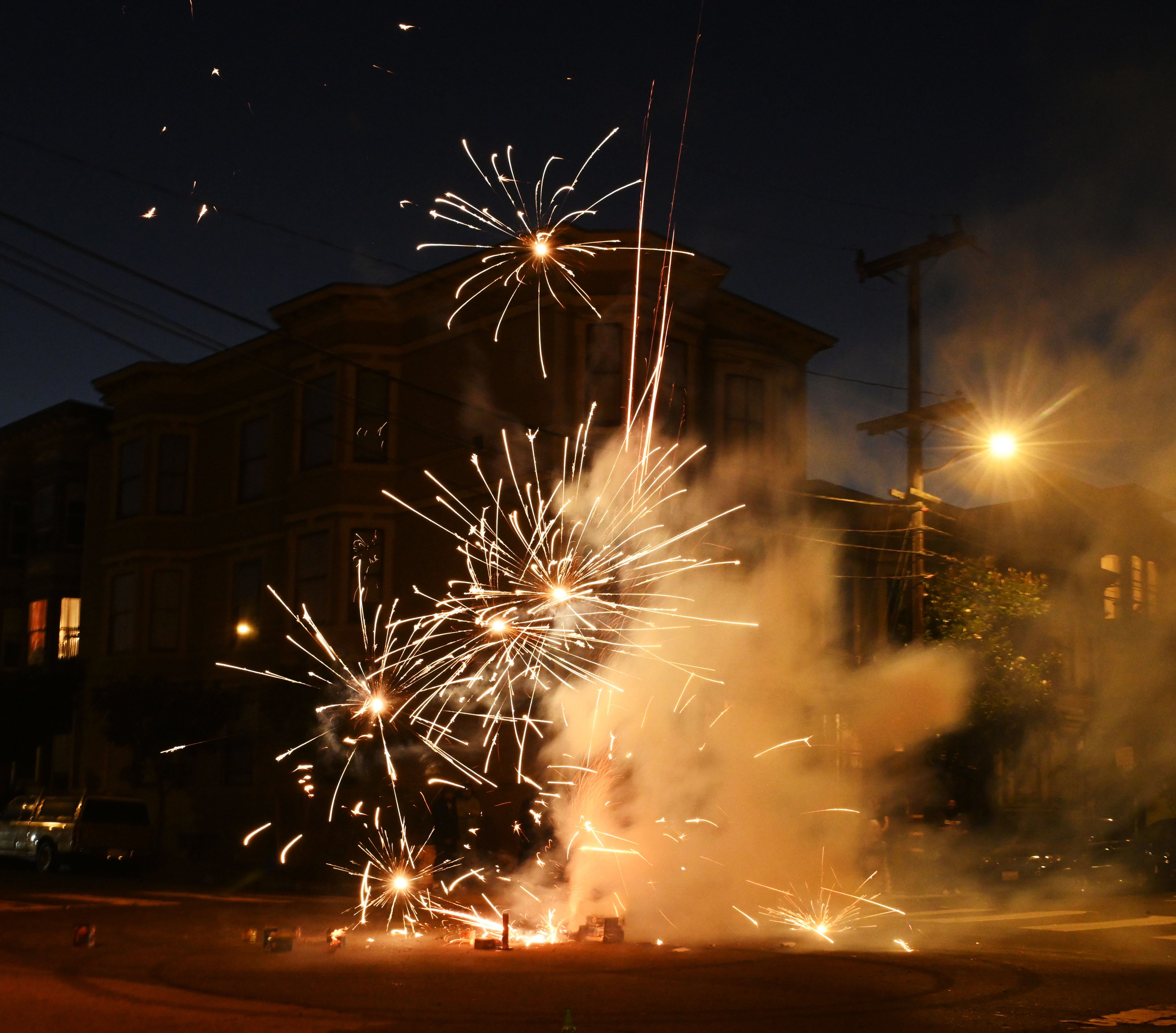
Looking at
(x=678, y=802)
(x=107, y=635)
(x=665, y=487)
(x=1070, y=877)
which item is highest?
(x=665, y=487)

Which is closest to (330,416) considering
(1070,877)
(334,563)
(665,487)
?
(334,563)

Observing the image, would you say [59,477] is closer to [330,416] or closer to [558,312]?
[330,416]

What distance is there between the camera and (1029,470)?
934 inches

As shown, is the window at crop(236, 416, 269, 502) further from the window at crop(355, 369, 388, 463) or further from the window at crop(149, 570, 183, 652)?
the window at crop(355, 369, 388, 463)

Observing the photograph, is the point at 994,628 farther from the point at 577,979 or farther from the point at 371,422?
the point at 577,979

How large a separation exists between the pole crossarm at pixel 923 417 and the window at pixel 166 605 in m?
15.2

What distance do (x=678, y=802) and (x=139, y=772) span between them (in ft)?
46.6

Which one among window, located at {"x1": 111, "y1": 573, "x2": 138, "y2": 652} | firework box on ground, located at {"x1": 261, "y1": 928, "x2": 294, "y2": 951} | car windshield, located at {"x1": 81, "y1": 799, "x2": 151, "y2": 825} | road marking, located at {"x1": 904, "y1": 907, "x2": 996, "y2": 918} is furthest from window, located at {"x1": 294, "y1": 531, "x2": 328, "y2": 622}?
firework box on ground, located at {"x1": 261, "y1": 928, "x2": 294, "y2": 951}

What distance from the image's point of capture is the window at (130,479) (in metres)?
27.8

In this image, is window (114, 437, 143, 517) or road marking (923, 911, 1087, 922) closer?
road marking (923, 911, 1087, 922)

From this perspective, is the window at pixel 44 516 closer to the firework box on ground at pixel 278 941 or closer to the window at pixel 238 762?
the window at pixel 238 762

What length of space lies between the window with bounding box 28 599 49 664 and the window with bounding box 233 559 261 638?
7.33m

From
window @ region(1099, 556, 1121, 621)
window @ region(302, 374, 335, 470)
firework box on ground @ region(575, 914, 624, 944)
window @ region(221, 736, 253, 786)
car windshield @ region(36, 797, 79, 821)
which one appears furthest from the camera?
window @ region(1099, 556, 1121, 621)

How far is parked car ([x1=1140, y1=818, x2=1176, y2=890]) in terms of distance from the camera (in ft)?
69.3
